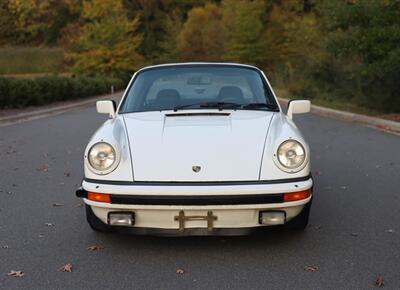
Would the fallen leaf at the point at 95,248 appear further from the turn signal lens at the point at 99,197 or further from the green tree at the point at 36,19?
the green tree at the point at 36,19

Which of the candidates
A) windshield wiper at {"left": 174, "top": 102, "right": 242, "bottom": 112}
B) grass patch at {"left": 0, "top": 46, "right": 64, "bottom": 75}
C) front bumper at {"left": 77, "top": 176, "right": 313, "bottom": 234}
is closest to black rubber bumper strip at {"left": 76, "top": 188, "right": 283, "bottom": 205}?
front bumper at {"left": 77, "top": 176, "right": 313, "bottom": 234}

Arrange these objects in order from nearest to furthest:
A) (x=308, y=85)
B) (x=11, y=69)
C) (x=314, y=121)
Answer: (x=314, y=121), (x=308, y=85), (x=11, y=69)

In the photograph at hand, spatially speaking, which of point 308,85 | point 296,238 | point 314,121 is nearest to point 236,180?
point 296,238

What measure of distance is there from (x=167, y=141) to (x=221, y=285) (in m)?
1.21

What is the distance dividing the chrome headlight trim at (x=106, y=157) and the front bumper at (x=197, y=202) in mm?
108

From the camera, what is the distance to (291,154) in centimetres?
404

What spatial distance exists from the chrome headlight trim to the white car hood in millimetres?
128

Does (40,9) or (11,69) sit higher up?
(40,9)

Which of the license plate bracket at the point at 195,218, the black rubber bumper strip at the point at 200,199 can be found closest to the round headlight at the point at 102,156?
the black rubber bumper strip at the point at 200,199

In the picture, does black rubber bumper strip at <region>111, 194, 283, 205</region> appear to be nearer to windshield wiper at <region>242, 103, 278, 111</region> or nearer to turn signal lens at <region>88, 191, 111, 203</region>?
turn signal lens at <region>88, 191, 111, 203</region>

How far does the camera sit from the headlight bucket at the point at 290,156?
3.97 metres

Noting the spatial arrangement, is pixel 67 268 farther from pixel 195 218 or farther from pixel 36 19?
pixel 36 19

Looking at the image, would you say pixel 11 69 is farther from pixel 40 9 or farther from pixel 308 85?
pixel 308 85

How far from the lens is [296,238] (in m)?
4.43
